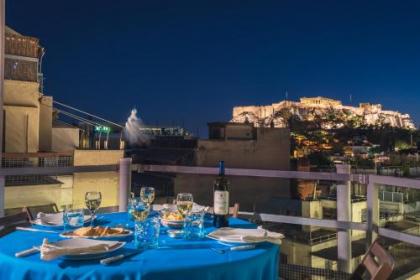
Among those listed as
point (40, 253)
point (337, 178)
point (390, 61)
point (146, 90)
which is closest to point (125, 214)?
point (40, 253)

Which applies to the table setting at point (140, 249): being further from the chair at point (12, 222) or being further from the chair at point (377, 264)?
the chair at point (377, 264)

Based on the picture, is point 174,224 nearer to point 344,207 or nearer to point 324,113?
point 344,207

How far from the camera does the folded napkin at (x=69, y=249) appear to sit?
1.44 m

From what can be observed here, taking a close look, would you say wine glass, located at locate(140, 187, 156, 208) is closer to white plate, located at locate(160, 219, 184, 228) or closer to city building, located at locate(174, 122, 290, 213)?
white plate, located at locate(160, 219, 184, 228)

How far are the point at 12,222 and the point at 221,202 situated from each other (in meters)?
1.19

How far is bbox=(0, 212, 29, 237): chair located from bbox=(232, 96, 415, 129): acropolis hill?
72.1 metres

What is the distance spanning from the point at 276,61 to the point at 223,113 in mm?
14172

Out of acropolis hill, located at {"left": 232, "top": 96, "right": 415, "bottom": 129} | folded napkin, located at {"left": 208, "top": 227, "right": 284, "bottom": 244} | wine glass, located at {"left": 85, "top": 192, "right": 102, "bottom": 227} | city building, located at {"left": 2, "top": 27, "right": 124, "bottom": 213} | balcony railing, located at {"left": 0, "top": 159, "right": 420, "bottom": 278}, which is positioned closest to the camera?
folded napkin, located at {"left": 208, "top": 227, "right": 284, "bottom": 244}

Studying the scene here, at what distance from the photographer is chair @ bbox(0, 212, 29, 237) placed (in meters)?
2.13

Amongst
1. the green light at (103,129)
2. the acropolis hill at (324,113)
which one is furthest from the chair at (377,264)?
the acropolis hill at (324,113)

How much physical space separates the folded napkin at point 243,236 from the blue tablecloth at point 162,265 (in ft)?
0.13

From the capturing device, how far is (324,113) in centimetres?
8969

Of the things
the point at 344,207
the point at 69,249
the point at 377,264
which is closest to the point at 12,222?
the point at 69,249

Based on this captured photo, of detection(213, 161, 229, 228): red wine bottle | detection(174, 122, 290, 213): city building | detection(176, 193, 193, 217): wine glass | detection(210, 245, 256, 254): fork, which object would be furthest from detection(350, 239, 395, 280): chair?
detection(174, 122, 290, 213): city building
